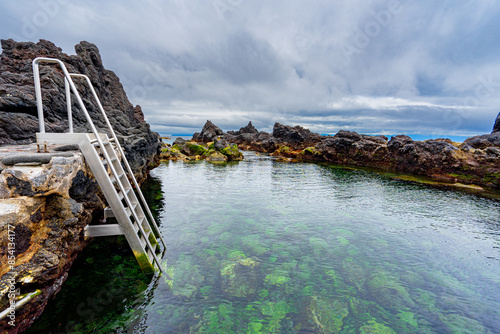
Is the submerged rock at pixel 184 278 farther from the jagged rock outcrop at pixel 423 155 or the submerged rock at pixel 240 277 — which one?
the jagged rock outcrop at pixel 423 155

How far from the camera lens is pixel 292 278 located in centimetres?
977

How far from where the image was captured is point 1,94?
11484 mm

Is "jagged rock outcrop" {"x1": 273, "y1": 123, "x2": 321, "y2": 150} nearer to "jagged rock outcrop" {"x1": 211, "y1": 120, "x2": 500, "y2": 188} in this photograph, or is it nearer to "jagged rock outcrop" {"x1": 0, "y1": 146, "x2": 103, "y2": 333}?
"jagged rock outcrop" {"x1": 211, "y1": 120, "x2": 500, "y2": 188}

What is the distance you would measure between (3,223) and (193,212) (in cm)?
1351

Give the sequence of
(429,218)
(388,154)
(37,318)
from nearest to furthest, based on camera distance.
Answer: (37,318) → (429,218) → (388,154)

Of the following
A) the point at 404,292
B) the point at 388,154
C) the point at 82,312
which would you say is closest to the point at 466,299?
the point at 404,292

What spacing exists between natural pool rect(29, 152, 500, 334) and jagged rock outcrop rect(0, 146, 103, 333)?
4.10ft

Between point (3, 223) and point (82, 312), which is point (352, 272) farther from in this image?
point (3, 223)

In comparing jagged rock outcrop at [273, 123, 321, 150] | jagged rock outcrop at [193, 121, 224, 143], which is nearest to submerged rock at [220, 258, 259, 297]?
jagged rock outcrop at [273, 123, 321, 150]

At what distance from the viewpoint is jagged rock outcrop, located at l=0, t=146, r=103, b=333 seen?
17.0 ft

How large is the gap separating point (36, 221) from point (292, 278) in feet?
31.5

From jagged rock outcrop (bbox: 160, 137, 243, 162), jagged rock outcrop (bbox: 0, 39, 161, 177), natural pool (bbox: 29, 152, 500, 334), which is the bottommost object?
natural pool (bbox: 29, 152, 500, 334)

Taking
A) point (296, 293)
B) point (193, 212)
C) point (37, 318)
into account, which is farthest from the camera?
point (193, 212)

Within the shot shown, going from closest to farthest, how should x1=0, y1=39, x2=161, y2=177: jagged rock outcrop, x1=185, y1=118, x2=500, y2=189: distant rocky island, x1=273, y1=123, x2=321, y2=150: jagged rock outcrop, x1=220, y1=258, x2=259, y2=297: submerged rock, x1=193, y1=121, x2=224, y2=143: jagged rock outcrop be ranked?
x1=220, y1=258, x2=259, y2=297: submerged rock < x1=0, y1=39, x2=161, y2=177: jagged rock outcrop < x1=185, y1=118, x2=500, y2=189: distant rocky island < x1=273, y1=123, x2=321, y2=150: jagged rock outcrop < x1=193, y1=121, x2=224, y2=143: jagged rock outcrop
